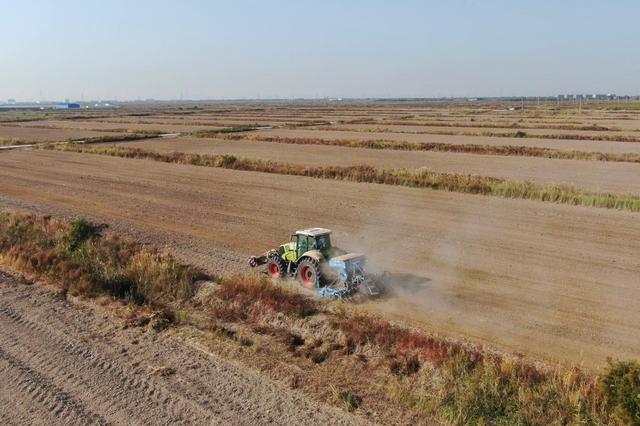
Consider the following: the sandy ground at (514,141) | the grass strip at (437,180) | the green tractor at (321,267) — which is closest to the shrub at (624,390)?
the green tractor at (321,267)

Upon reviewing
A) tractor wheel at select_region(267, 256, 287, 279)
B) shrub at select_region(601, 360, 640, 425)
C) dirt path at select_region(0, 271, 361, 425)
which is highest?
shrub at select_region(601, 360, 640, 425)

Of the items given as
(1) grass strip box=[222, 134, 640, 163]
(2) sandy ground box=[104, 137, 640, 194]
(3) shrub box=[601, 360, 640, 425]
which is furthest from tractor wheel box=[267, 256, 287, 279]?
(1) grass strip box=[222, 134, 640, 163]

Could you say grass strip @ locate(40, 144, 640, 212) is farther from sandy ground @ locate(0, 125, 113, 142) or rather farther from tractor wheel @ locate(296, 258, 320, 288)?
sandy ground @ locate(0, 125, 113, 142)

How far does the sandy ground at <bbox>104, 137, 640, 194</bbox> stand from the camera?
1532 inches

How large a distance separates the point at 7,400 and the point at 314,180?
29.4m

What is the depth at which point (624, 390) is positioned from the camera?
9.52 meters

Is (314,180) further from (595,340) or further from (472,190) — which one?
(595,340)

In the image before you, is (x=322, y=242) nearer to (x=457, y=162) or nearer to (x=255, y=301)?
(x=255, y=301)

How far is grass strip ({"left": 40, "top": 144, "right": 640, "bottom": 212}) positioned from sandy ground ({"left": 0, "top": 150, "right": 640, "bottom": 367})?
135 cm

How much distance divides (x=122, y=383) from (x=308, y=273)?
6.54 m

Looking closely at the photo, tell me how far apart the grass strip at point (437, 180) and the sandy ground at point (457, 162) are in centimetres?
378

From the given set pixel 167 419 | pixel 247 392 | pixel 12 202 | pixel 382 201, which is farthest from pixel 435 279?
pixel 12 202

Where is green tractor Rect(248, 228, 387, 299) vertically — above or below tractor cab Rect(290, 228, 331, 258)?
below

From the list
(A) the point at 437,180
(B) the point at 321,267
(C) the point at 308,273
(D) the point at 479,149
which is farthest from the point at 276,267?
(D) the point at 479,149
